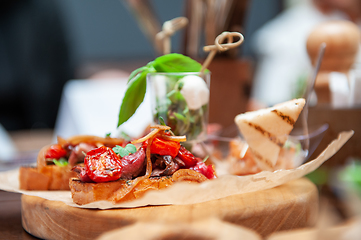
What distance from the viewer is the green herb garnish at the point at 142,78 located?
3.92 feet

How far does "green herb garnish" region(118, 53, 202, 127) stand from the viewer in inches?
47.0

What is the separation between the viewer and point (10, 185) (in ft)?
4.24

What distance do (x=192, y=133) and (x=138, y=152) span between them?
273 millimetres


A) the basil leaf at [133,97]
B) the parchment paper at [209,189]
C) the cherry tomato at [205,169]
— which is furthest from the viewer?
the basil leaf at [133,97]

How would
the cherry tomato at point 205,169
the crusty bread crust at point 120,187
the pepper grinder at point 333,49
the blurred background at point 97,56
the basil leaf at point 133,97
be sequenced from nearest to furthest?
1. the crusty bread crust at point 120,187
2. the cherry tomato at point 205,169
3. the basil leaf at point 133,97
4. the pepper grinder at point 333,49
5. the blurred background at point 97,56

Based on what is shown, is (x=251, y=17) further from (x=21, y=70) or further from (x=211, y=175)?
(x=211, y=175)

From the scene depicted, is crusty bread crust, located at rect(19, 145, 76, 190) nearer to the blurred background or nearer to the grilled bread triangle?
the grilled bread triangle

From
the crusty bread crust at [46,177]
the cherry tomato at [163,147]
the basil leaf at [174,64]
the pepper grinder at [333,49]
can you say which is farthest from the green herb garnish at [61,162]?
the pepper grinder at [333,49]

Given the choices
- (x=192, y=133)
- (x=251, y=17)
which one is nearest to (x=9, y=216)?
(x=192, y=133)

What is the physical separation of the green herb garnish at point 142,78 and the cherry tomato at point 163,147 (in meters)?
0.19

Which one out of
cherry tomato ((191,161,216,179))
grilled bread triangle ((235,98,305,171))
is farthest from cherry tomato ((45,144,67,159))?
grilled bread triangle ((235,98,305,171))

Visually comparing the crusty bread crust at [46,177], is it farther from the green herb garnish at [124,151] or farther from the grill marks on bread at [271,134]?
the grill marks on bread at [271,134]

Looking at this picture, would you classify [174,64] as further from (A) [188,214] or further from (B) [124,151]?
(A) [188,214]

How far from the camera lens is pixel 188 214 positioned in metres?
0.84
